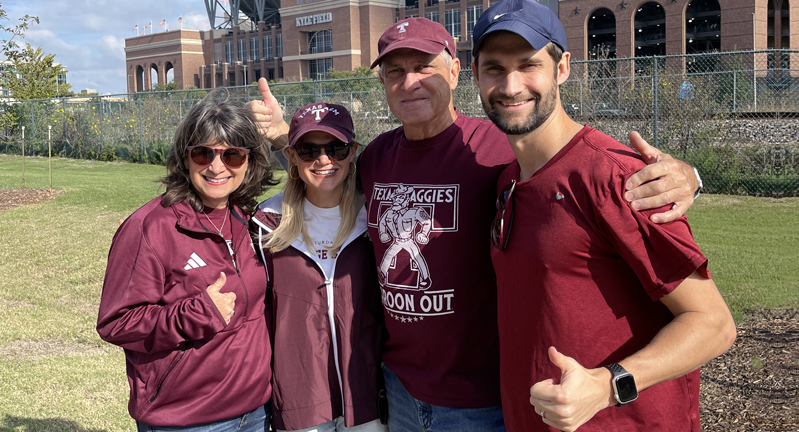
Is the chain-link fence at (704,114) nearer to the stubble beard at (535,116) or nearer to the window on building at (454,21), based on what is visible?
the stubble beard at (535,116)

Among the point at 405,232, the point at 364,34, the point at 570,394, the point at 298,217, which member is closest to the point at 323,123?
the point at 298,217

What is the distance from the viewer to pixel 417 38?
9.06ft

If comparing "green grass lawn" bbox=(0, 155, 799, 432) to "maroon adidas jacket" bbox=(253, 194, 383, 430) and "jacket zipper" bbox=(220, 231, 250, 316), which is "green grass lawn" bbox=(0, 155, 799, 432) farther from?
"maroon adidas jacket" bbox=(253, 194, 383, 430)

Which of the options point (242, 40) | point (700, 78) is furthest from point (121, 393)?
point (242, 40)

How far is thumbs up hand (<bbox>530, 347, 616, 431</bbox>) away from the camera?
5.43 feet

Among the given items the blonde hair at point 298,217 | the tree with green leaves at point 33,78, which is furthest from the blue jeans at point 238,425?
the tree with green leaves at point 33,78

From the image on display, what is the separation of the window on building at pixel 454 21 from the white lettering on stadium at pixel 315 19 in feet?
51.4

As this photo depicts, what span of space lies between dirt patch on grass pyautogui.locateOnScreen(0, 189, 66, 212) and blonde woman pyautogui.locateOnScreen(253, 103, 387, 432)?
12427mm

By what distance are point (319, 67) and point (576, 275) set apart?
3166 inches

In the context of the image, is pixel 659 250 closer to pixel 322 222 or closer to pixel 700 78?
pixel 322 222

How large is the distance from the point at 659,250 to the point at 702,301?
20cm

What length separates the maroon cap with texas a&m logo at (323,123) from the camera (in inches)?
113

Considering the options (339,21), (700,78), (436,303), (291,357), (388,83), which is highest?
(339,21)

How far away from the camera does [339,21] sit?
7606 centimetres
